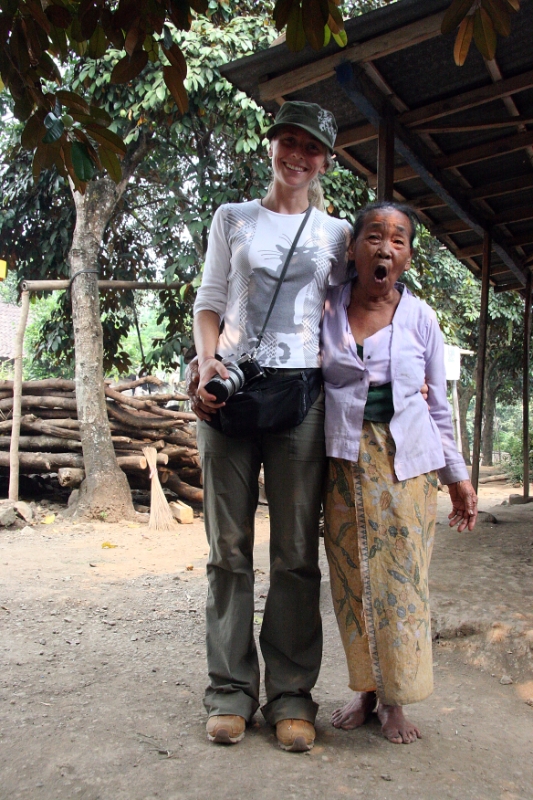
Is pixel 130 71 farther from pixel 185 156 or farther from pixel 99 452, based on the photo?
pixel 185 156

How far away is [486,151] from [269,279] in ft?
9.08

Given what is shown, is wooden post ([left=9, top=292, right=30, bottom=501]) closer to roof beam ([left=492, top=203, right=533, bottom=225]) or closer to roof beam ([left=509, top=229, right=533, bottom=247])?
roof beam ([left=492, top=203, right=533, bottom=225])

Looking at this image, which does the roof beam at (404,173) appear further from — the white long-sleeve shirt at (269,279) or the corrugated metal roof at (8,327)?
the corrugated metal roof at (8,327)

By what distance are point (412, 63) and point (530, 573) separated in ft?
9.26

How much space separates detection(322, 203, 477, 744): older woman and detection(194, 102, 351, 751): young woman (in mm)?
91

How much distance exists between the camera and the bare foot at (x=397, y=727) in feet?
6.71

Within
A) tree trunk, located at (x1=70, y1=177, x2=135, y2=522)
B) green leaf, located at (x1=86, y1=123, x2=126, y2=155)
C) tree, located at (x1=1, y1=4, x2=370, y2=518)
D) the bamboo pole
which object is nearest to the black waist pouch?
green leaf, located at (x1=86, y1=123, x2=126, y2=155)

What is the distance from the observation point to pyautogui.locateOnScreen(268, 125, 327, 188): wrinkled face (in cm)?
220

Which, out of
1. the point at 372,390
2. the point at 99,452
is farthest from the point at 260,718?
the point at 99,452

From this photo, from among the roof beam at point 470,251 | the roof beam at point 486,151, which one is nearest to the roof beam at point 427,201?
the roof beam at point 486,151

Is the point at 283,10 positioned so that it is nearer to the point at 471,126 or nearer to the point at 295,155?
the point at 295,155

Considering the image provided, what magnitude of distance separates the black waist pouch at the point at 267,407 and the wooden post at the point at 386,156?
197 centimetres

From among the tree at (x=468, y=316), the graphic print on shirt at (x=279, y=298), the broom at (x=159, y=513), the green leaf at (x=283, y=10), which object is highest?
the tree at (x=468, y=316)

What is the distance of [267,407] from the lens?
6.56ft
